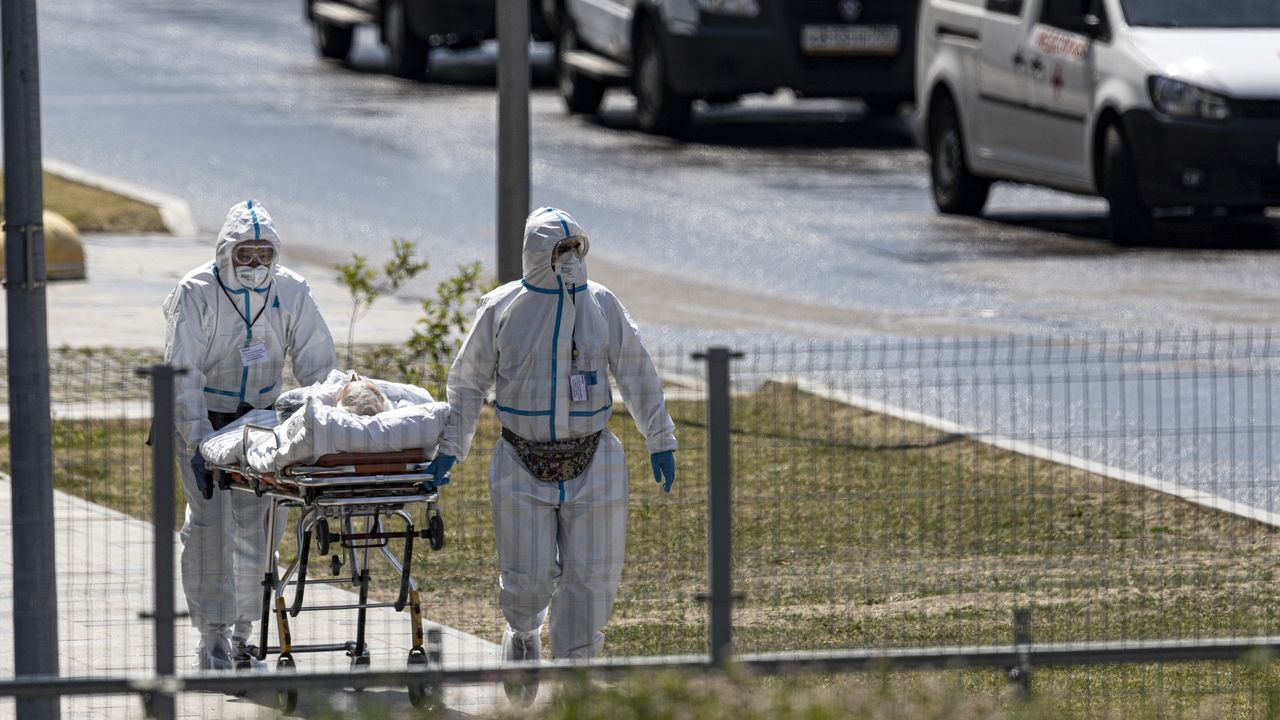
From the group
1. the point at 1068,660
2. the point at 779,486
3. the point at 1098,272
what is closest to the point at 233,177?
the point at 1098,272

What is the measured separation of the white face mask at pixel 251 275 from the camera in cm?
742

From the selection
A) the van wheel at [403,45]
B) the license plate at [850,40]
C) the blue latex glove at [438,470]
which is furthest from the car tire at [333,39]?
the blue latex glove at [438,470]

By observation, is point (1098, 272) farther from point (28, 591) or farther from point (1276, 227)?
point (28, 591)

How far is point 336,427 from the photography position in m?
6.75

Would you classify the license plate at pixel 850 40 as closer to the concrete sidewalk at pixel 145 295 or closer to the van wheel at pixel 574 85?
the van wheel at pixel 574 85

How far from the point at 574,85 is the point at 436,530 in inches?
670

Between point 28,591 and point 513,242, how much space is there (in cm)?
634

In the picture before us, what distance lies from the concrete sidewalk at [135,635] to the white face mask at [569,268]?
1.18 meters

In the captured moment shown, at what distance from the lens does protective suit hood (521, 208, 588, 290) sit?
276 inches

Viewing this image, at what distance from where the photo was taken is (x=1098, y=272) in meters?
15.9

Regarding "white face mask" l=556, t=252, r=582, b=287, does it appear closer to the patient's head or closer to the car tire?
the patient's head

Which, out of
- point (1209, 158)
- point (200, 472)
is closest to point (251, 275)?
point (200, 472)

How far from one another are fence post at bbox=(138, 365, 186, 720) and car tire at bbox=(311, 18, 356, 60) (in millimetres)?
22752

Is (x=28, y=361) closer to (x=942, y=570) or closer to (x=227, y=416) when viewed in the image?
(x=227, y=416)
